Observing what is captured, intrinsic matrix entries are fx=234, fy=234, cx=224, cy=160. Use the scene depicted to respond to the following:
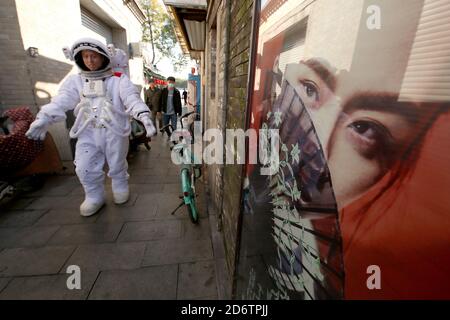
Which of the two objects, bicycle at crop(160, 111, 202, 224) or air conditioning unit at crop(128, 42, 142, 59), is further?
air conditioning unit at crop(128, 42, 142, 59)

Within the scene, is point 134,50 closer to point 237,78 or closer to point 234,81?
point 234,81

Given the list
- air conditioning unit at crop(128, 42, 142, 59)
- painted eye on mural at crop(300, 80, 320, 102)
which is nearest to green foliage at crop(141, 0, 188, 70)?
air conditioning unit at crop(128, 42, 142, 59)

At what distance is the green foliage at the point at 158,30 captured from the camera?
18609 millimetres

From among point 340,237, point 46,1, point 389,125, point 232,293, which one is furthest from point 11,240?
point 46,1

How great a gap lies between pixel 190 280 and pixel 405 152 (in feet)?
7.66

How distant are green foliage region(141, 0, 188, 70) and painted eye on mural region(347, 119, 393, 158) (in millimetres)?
18782

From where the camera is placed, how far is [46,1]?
16.7ft

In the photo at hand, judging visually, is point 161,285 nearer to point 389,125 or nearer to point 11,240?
point 11,240

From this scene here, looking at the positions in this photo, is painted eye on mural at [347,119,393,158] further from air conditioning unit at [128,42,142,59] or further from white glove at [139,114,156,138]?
air conditioning unit at [128,42,142,59]

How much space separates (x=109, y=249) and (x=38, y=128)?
1.78 meters

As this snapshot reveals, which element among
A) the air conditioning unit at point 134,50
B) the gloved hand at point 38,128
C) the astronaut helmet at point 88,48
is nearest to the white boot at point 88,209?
the gloved hand at point 38,128

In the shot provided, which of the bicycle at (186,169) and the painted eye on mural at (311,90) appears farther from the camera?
the bicycle at (186,169)

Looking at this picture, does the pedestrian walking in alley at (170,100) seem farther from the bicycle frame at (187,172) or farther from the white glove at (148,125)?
the white glove at (148,125)

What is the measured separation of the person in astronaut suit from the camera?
3002mm
